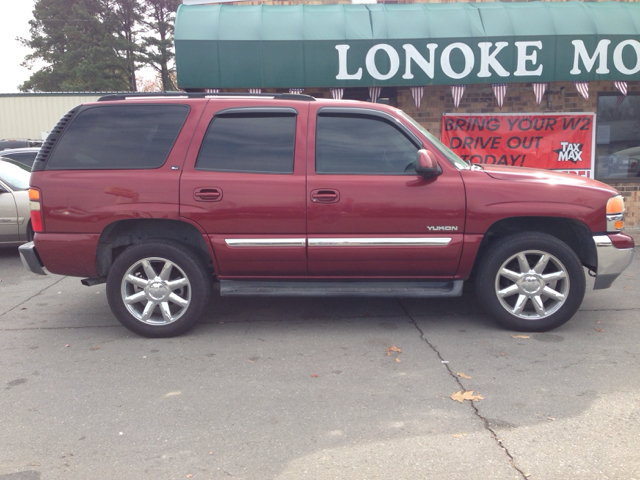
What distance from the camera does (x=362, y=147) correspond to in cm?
492

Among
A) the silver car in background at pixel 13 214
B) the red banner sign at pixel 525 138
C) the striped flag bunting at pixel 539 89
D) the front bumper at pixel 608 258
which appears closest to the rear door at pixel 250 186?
the front bumper at pixel 608 258

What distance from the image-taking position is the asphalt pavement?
305cm

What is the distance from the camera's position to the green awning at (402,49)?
8.99 m

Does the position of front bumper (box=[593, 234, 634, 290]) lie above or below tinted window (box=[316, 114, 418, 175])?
below

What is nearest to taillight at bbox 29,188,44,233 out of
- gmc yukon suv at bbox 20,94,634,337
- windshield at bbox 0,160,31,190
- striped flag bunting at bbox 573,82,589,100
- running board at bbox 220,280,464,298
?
gmc yukon suv at bbox 20,94,634,337

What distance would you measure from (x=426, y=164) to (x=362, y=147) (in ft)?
1.97

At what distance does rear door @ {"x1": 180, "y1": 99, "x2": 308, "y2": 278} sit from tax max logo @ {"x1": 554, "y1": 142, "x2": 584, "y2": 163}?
673 centimetres

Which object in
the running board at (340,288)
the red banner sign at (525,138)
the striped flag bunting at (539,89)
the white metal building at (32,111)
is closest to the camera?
the running board at (340,288)

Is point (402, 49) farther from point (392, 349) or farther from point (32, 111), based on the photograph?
point (32, 111)

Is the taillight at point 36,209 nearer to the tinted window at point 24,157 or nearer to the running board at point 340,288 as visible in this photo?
the running board at point 340,288

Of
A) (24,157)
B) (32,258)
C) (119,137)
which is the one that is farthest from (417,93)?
(24,157)

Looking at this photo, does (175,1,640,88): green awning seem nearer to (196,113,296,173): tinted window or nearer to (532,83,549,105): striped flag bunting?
(532,83,549,105): striped flag bunting

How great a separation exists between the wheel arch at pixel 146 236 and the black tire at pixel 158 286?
12 centimetres

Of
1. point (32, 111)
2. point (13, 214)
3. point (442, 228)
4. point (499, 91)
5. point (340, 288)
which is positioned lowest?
point (340, 288)
